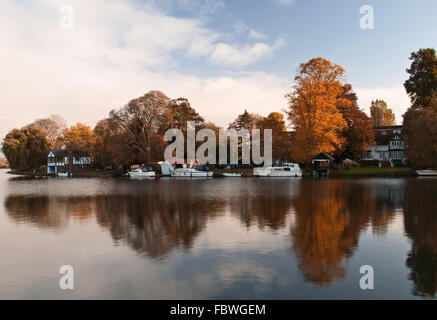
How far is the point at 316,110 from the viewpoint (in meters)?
50.6

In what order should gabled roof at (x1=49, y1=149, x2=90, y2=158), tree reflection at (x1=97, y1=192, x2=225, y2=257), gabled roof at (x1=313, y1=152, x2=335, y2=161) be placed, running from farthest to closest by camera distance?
1. gabled roof at (x1=49, y1=149, x2=90, y2=158)
2. gabled roof at (x1=313, y1=152, x2=335, y2=161)
3. tree reflection at (x1=97, y1=192, x2=225, y2=257)

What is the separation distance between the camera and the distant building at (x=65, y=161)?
87500mm

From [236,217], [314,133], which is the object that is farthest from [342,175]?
[236,217]

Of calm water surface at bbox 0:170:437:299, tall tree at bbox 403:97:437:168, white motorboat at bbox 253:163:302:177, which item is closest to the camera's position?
calm water surface at bbox 0:170:437:299

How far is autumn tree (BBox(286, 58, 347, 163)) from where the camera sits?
4969 cm

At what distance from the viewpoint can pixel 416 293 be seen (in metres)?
7.57

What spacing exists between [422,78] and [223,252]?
214ft

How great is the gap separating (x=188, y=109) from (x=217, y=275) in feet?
231

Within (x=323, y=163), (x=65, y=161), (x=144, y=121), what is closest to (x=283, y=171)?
(x=323, y=163)

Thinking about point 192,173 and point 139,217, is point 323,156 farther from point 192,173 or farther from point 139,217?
point 139,217

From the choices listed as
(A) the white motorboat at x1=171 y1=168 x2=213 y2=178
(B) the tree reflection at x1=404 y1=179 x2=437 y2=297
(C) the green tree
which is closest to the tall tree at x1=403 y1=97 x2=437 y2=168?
(B) the tree reflection at x1=404 y1=179 x2=437 y2=297

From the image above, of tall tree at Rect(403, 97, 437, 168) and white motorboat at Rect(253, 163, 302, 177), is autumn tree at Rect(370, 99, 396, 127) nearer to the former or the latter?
tall tree at Rect(403, 97, 437, 168)

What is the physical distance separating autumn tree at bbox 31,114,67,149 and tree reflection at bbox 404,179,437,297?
106 m
